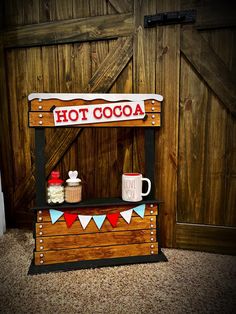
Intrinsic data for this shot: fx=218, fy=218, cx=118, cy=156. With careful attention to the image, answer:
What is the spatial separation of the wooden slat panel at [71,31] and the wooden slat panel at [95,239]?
136 cm

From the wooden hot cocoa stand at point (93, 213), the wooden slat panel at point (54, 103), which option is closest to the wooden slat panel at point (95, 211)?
the wooden hot cocoa stand at point (93, 213)

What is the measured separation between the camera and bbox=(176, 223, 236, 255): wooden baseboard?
1512mm

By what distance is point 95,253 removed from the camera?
138 centimetres

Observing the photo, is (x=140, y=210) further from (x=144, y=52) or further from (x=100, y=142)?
(x=144, y=52)

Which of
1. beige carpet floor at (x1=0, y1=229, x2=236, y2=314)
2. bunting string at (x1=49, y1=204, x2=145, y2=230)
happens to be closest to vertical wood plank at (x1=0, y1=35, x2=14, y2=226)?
beige carpet floor at (x1=0, y1=229, x2=236, y2=314)

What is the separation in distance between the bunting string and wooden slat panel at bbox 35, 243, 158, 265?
155mm

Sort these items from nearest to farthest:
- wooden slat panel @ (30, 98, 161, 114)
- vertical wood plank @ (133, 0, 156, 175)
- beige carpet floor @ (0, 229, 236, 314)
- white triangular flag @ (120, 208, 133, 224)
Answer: beige carpet floor @ (0, 229, 236, 314), wooden slat panel @ (30, 98, 161, 114), white triangular flag @ (120, 208, 133, 224), vertical wood plank @ (133, 0, 156, 175)

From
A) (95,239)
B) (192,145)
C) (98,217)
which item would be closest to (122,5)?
(192,145)

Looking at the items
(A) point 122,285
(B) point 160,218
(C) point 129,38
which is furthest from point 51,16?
(A) point 122,285

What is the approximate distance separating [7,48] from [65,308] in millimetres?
1862

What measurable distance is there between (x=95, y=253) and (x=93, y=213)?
262mm

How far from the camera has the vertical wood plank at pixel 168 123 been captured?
1.46 m

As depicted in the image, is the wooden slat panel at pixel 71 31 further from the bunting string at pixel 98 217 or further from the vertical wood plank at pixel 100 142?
the bunting string at pixel 98 217

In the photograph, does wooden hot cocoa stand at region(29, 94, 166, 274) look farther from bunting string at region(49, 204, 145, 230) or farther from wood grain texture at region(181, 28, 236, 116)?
wood grain texture at region(181, 28, 236, 116)
